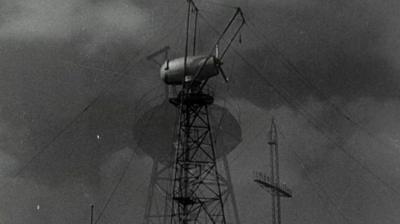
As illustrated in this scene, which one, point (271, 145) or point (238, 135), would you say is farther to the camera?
point (271, 145)

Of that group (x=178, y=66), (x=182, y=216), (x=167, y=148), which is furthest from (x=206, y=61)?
(x=167, y=148)

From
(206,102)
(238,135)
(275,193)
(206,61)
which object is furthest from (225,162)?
(206,61)

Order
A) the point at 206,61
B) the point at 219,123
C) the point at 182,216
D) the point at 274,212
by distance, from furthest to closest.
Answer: the point at 274,212, the point at 219,123, the point at 182,216, the point at 206,61

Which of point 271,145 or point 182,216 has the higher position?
point 271,145

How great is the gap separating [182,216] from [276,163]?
14338 mm

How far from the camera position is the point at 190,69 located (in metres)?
43.0

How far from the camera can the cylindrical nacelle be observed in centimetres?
4178

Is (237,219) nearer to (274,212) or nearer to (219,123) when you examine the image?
(274,212)

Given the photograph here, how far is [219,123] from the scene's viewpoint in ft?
171

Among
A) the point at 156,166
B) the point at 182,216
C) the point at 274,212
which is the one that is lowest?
the point at 182,216

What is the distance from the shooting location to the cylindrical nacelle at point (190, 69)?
41.8 metres

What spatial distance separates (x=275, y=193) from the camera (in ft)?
186

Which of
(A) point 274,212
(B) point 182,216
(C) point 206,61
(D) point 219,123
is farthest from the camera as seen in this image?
(A) point 274,212

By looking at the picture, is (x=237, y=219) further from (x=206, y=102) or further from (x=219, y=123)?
(x=206, y=102)
